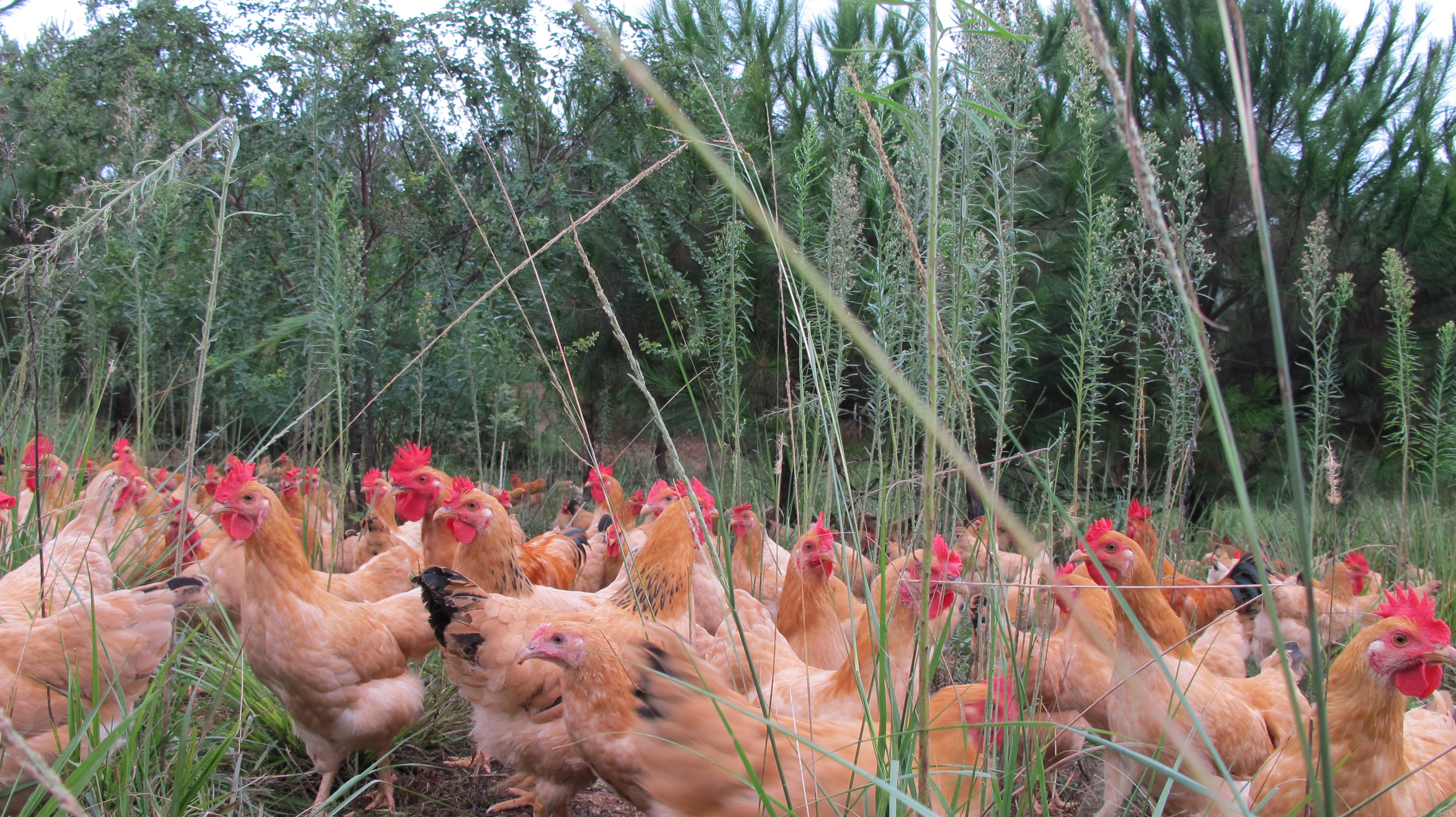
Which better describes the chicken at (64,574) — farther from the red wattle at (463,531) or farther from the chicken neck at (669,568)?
the chicken neck at (669,568)

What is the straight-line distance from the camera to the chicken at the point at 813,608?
3055 millimetres

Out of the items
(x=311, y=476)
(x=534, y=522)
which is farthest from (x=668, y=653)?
(x=534, y=522)

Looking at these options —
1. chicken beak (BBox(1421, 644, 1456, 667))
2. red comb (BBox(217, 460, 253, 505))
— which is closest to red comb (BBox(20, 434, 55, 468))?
red comb (BBox(217, 460, 253, 505))

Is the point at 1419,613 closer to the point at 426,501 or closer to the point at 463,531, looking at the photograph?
the point at 463,531

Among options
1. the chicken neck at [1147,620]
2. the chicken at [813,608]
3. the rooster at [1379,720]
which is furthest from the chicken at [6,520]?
the rooster at [1379,720]

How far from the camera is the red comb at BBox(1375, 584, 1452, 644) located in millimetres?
1940

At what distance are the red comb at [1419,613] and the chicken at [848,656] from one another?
106 cm

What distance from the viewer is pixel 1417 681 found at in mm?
1923

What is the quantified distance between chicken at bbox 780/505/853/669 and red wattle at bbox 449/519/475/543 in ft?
3.62

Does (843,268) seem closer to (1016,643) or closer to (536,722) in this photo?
(1016,643)

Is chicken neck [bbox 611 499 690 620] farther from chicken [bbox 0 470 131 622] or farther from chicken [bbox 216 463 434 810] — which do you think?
chicken [bbox 0 470 131 622]

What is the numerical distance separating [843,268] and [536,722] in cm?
165

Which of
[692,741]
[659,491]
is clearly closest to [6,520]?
[659,491]

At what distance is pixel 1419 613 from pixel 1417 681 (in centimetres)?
19
